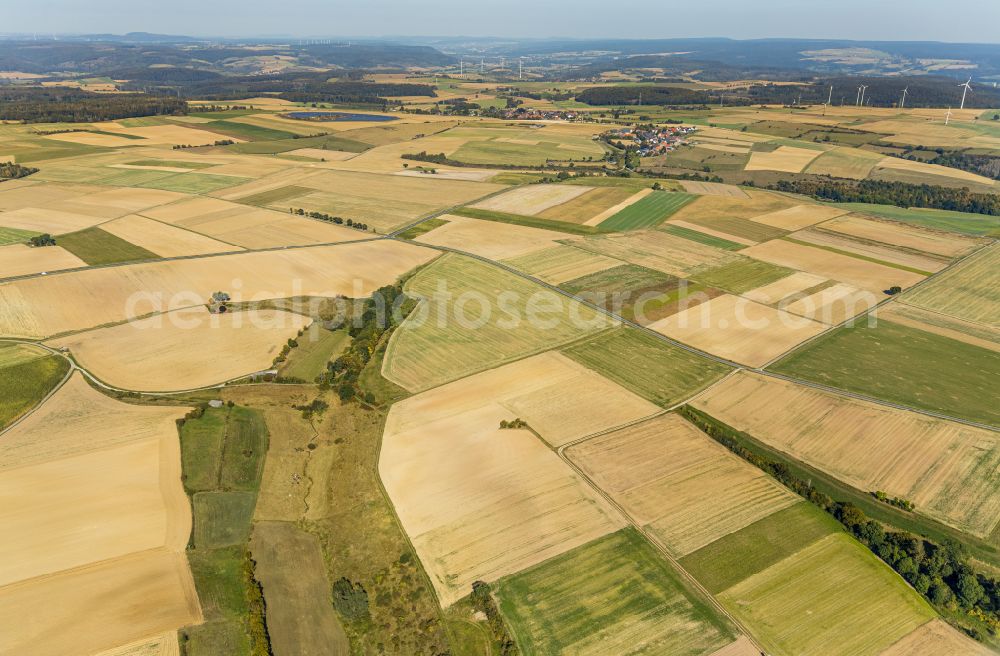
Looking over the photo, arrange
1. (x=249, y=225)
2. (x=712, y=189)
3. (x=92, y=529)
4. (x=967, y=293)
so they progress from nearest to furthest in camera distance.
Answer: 1. (x=92, y=529)
2. (x=967, y=293)
3. (x=249, y=225)
4. (x=712, y=189)

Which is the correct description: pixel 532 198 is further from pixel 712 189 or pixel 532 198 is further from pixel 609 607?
pixel 609 607

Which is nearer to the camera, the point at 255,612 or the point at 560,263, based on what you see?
the point at 255,612

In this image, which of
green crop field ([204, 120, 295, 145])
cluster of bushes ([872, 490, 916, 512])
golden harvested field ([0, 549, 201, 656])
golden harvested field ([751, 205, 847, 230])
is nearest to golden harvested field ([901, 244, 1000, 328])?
golden harvested field ([751, 205, 847, 230])

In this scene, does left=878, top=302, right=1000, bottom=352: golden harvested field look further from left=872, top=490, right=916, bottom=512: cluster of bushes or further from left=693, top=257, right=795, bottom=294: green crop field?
left=872, top=490, right=916, bottom=512: cluster of bushes

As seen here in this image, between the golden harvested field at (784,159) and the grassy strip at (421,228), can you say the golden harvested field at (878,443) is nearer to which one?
the grassy strip at (421,228)

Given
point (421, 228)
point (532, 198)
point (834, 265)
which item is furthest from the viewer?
point (532, 198)

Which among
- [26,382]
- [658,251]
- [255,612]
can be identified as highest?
[658,251]

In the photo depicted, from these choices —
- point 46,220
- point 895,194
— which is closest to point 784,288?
point 895,194

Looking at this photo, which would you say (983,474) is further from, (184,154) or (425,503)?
(184,154)
